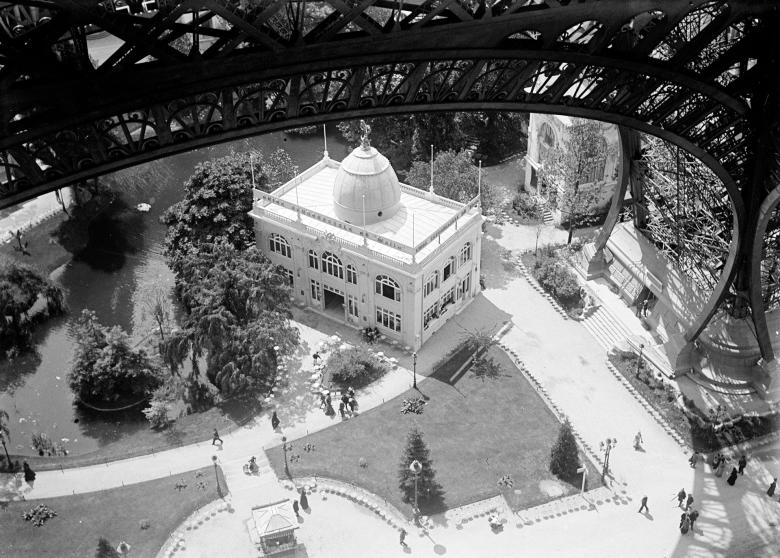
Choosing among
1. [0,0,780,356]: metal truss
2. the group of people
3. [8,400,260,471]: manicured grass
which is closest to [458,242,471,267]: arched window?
the group of people

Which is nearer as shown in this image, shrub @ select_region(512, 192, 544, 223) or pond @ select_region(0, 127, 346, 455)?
pond @ select_region(0, 127, 346, 455)

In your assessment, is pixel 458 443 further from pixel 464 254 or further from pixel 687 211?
pixel 687 211

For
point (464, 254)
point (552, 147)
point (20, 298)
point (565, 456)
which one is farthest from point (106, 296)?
point (552, 147)

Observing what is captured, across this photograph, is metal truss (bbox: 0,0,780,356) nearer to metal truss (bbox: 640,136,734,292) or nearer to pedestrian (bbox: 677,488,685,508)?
metal truss (bbox: 640,136,734,292)

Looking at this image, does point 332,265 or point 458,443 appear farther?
point 332,265

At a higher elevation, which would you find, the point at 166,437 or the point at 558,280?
the point at 558,280

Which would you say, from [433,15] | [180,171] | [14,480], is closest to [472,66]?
[433,15]

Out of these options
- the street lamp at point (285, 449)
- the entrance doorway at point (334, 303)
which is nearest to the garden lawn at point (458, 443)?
the street lamp at point (285, 449)
